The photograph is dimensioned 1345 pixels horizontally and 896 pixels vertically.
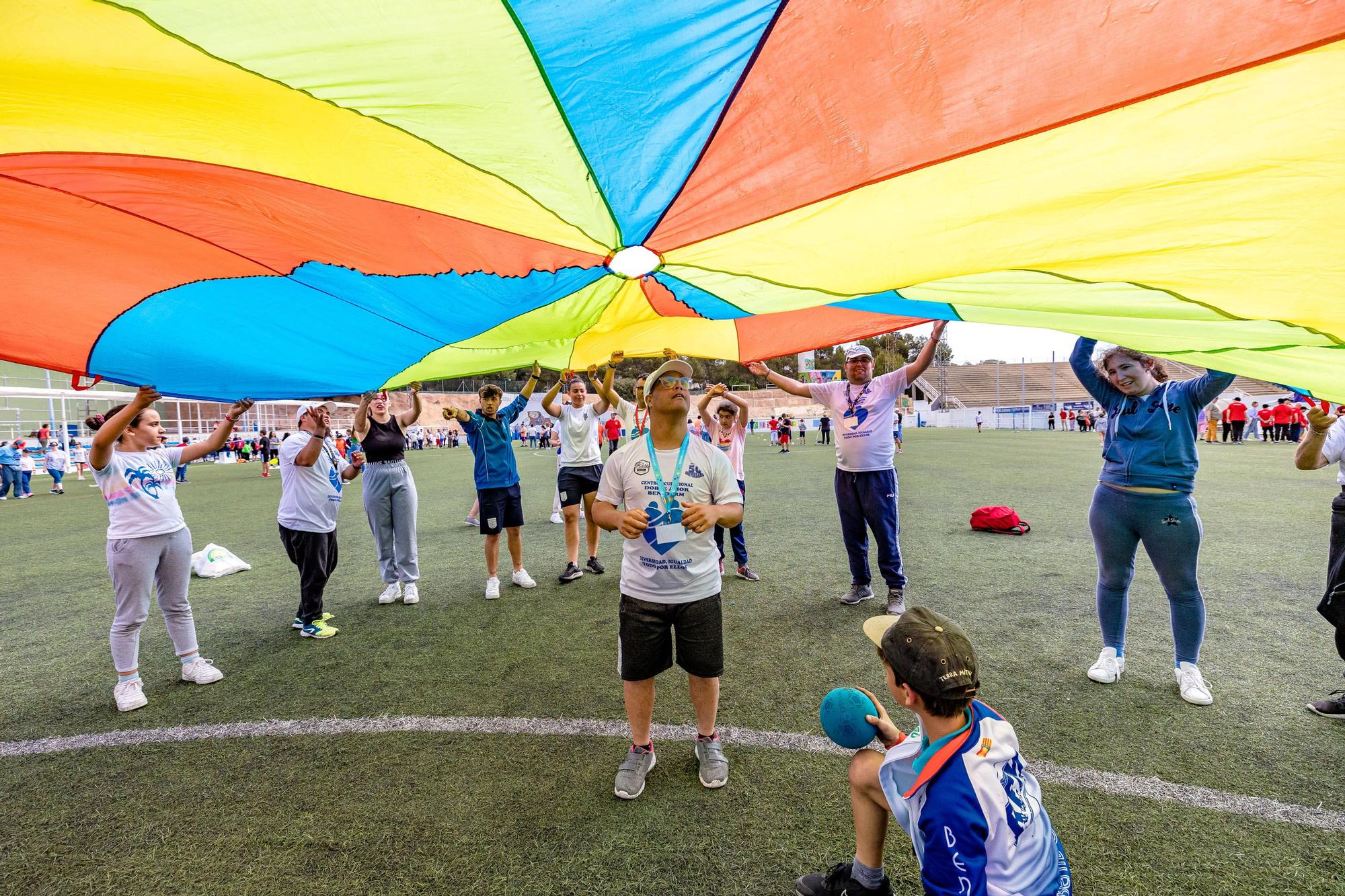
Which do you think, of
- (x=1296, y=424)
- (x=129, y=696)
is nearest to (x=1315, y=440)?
(x=129, y=696)

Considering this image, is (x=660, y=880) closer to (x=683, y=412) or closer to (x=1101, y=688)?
(x=683, y=412)

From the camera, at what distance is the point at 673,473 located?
267cm

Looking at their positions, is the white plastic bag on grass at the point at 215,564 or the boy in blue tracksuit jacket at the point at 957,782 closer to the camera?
the boy in blue tracksuit jacket at the point at 957,782

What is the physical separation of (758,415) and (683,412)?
5286 centimetres

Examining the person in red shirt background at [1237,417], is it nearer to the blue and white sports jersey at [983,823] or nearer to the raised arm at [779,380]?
the raised arm at [779,380]

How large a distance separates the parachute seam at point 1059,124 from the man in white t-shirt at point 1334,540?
7.52ft

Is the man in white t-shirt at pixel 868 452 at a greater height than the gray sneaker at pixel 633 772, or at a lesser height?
greater

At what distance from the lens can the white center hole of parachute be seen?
3.08m

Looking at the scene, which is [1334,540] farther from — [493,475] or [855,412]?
[493,475]

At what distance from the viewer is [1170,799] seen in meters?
2.47

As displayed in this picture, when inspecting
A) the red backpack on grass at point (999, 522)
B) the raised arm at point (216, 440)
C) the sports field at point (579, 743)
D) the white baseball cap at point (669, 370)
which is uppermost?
the white baseball cap at point (669, 370)

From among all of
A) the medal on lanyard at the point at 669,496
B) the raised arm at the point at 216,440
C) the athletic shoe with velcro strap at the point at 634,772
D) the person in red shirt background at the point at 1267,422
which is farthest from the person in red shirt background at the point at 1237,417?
the raised arm at the point at 216,440

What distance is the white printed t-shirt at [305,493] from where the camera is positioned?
15.8ft

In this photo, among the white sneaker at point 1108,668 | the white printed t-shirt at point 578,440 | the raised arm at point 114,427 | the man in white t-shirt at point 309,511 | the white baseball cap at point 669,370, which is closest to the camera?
the white baseball cap at point 669,370
